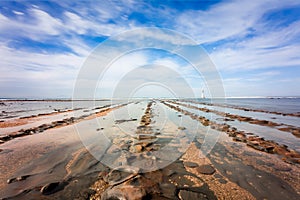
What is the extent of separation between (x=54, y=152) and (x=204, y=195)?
22.9 ft

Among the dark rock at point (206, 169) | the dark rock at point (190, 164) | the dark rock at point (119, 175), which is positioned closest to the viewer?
the dark rock at point (119, 175)

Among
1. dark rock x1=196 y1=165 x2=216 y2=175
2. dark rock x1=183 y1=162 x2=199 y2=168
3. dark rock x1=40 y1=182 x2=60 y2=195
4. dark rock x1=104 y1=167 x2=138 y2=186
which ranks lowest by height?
dark rock x1=183 y1=162 x2=199 y2=168

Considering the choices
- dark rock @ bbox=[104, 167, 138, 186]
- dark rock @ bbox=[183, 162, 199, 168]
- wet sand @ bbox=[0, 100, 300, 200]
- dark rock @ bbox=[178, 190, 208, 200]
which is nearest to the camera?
dark rock @ bbox=[178, 190, 208, 200]

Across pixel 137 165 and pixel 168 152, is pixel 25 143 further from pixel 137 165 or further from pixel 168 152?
pixel 168 152

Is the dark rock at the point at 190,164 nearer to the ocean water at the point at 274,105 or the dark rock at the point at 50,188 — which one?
the dark rock at the point at 50,188

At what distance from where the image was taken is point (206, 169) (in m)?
5.46

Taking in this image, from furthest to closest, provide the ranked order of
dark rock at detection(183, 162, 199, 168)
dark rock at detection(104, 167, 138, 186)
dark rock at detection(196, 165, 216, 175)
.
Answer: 1. dark rock at detection(183, 162, 199, 168)
2. dark rock at detection(196, 165, 216, 175)
3. dark rock at detection(104, 167, 138, 186)

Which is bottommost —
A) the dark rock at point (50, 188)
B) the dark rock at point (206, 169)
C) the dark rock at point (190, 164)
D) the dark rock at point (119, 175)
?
the dark rock at point (190, 164)

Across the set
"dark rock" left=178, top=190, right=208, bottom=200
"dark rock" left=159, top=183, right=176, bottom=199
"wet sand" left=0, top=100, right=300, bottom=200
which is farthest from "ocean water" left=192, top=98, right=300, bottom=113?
"dark rock" left=159, top=183, right=176, bottom=199

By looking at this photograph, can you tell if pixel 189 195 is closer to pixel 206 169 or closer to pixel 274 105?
pixel 206 169

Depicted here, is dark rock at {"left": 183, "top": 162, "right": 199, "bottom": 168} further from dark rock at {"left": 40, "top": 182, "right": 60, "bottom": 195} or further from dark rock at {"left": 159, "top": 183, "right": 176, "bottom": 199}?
dark rock at {"left": 40, "top": 182, "right": 60, "bottom": 195}

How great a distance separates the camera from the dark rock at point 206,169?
523 cm

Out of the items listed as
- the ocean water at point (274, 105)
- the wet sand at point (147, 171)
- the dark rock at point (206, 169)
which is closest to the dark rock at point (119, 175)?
the wet sand at point (147, 171)

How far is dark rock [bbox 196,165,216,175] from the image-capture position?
5227 mm
